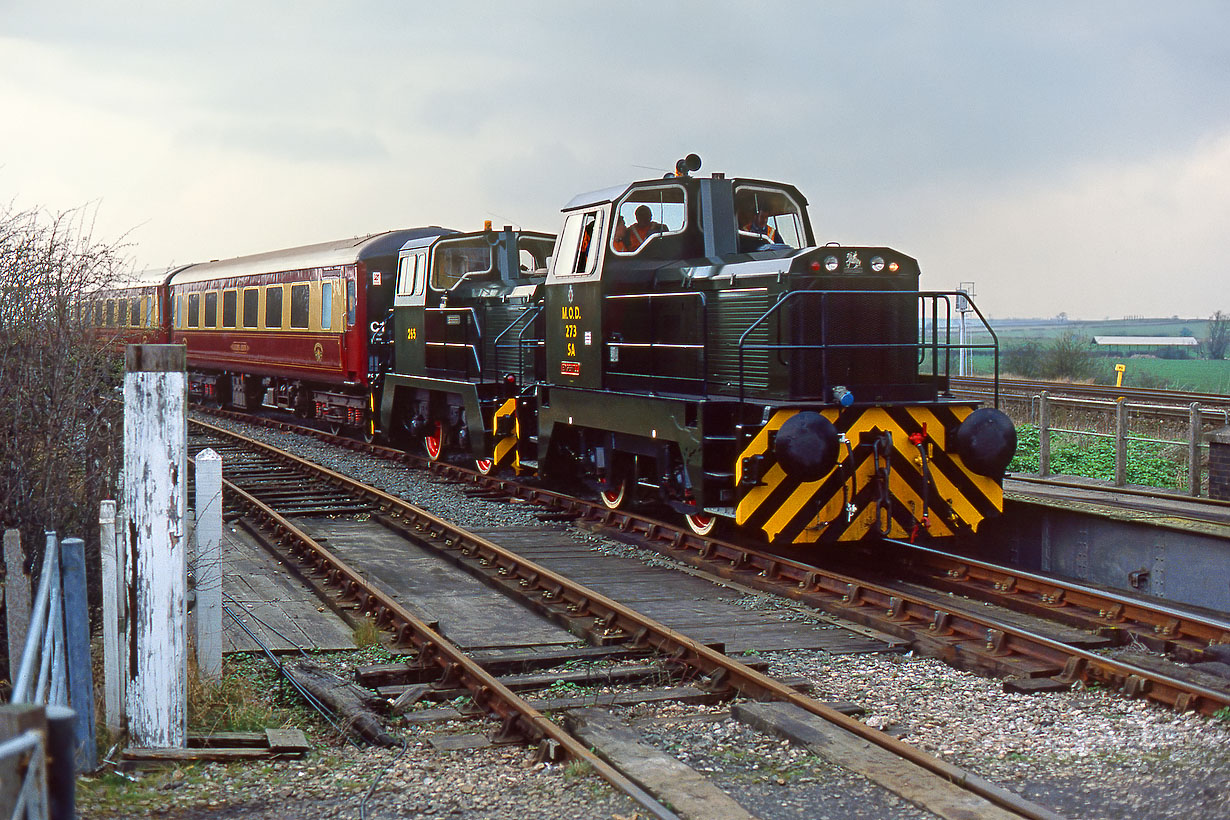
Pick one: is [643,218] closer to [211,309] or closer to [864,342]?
[864,342]

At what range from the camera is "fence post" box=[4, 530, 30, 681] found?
188 inches

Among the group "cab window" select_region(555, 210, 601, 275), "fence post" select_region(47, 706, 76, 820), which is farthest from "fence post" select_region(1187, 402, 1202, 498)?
"fence post" select_region(47, 706, 76, 820)

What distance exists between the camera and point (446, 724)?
580 cm

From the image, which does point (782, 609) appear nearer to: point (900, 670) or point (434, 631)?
point (900, 670)

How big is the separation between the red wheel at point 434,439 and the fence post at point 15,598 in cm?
1158

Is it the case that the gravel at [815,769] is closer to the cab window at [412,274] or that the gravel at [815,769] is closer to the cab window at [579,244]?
the cab window at [579,244]

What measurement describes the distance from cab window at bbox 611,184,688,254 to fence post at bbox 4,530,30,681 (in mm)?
7079

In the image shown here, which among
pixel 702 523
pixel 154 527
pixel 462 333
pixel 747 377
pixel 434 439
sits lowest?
pixel 702 523

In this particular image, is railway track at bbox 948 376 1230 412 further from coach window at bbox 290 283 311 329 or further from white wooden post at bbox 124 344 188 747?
white wooden post at bbox 124 344 188 747

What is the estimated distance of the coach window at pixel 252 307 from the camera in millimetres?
23188

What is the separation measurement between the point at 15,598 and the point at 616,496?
300 inches

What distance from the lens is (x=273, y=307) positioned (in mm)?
22406

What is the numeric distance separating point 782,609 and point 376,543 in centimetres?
434

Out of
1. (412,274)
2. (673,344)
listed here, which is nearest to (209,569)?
(673,344)
